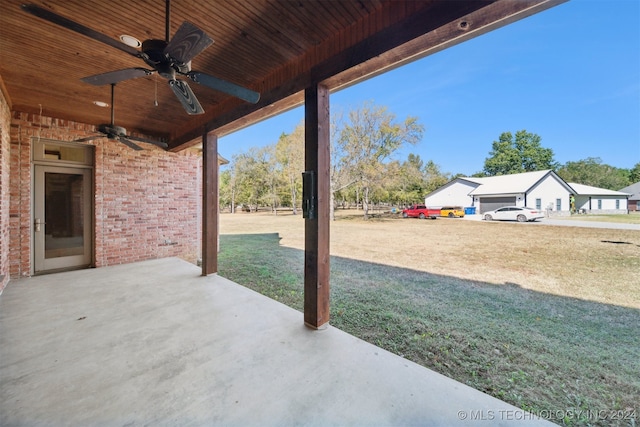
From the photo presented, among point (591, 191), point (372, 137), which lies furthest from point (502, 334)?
point (372, 137)

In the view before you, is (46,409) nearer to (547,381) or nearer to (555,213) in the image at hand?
(547,381)

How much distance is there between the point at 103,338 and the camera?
2.47 meters

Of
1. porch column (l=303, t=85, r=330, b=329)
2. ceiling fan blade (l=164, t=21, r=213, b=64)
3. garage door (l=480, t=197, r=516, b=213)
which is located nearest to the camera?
ceiling fan blade (l=164, t=21, r=213, b=64)

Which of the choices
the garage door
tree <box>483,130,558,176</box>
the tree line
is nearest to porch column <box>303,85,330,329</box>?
the tree line

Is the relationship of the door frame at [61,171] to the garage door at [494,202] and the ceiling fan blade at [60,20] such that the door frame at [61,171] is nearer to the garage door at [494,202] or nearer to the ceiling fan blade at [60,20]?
the ceiling fan blade at [60,20]

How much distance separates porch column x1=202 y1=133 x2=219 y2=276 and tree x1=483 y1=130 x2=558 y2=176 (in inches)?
1442

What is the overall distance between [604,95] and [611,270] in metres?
4.45

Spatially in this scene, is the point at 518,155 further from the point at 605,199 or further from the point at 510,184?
the point at 605,199

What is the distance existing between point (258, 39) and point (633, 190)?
345 inches

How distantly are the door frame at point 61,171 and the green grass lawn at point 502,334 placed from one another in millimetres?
3309

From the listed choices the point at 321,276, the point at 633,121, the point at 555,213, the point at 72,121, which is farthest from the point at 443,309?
the point at 555,213

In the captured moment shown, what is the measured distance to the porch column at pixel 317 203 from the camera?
9.02ft

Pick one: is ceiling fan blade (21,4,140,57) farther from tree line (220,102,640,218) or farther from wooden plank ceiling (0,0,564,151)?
tree line (220,102,640,218)

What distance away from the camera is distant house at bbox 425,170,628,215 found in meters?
8.70
